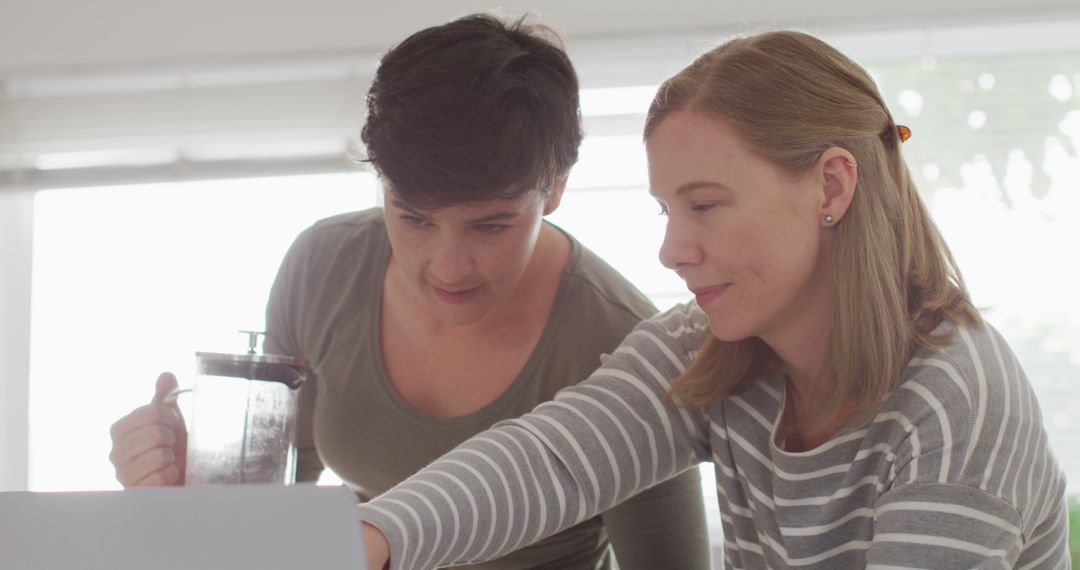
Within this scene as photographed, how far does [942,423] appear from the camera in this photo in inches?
33.5

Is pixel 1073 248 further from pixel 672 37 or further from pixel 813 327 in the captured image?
pixel 813 327

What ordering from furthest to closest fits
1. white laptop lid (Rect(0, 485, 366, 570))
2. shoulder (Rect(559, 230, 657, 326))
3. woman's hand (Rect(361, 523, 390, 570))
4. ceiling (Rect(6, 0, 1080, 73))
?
ceiling (Rect(6, 0, 1080, 73))
shoulder (Rect(559, 230, 657, 326))
woman's hand (Rect(361, 523, 390, 570))
white laptop lid (Rect(0, 485, 366, 570))

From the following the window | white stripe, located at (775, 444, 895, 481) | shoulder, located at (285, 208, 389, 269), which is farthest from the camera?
the window

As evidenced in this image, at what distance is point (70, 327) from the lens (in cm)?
323

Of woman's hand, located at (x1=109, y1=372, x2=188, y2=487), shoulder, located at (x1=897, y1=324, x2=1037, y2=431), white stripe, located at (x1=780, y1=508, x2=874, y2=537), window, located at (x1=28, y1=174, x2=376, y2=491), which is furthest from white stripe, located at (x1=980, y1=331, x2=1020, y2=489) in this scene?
window, located at (x1=28, y1=174, x2=376, y2=491)

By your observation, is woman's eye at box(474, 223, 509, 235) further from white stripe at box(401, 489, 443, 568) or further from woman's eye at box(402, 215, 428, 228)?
white stripe at box(401, 489, 443, 568)

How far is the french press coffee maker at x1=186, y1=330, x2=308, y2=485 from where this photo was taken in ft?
3.18

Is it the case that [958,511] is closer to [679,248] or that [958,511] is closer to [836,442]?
[836,442]

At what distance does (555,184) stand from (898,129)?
0.34m

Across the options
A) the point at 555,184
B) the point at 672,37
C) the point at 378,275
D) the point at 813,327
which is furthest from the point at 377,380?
the point at 672,37

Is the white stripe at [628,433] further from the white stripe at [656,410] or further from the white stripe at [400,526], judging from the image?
the white stripe at [400,526]

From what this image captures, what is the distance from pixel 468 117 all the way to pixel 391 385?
398mm

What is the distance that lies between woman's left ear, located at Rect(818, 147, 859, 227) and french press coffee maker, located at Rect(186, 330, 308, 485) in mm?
487

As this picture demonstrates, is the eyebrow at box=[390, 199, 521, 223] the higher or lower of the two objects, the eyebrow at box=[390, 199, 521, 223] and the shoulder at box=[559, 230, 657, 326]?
the higher
